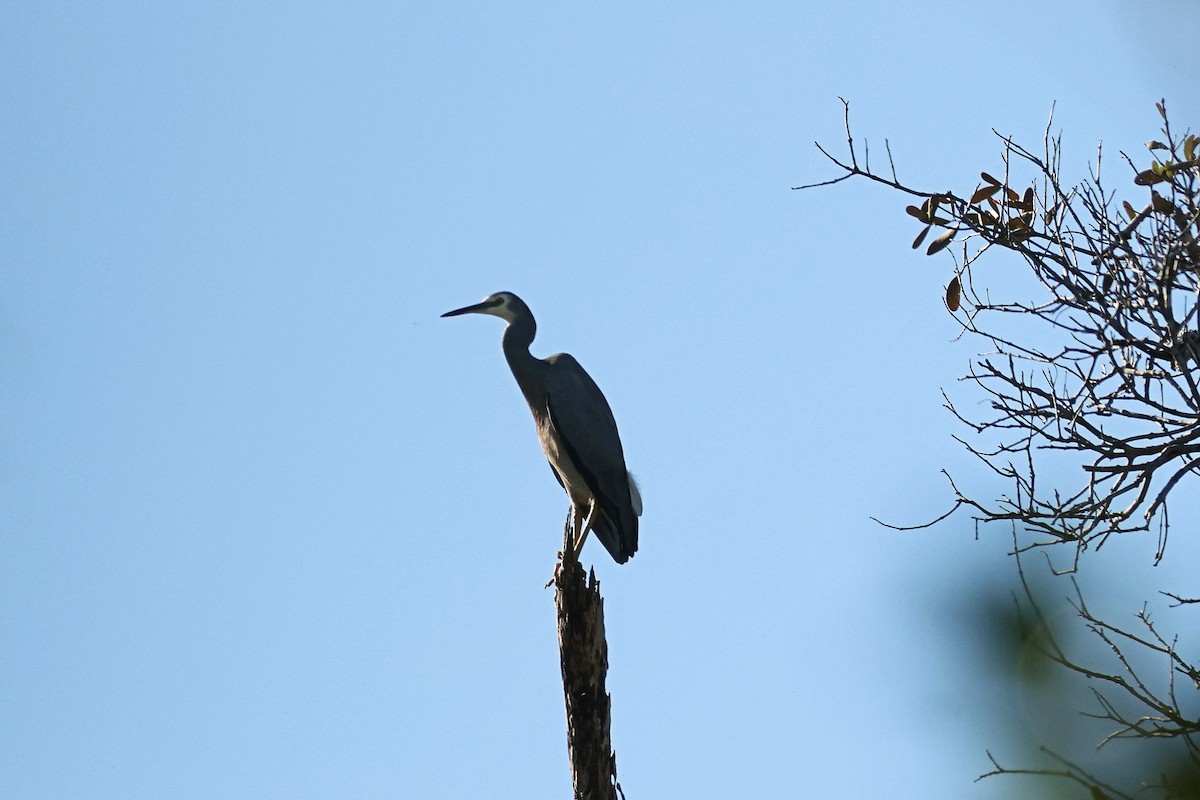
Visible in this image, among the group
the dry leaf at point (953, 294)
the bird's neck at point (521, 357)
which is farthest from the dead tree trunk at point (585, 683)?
the bird's neck at point (521, 357)

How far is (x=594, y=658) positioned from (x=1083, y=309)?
7.82 ft

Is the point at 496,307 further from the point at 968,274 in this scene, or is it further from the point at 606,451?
the point at 968,274

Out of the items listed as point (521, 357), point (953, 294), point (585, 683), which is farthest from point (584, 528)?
point (953, 294)

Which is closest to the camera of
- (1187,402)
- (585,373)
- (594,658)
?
(1187,402)

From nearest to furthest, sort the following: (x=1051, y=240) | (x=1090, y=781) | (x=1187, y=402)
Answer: (x=1090, y=781) → (x=1187, y=402) → (x=1051, y=240)

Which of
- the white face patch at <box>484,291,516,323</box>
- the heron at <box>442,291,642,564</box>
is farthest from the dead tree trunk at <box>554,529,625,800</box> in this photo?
the white face patch at <box>484,291,516,323</box>

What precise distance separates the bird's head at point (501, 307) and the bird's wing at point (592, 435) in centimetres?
38

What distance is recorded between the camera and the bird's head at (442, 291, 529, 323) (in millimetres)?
9867

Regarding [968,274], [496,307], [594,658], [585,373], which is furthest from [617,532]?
[968,274]

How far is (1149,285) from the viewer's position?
4.64 metres

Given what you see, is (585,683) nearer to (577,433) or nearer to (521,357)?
(577,433)

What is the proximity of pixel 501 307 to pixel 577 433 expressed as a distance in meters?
1.12

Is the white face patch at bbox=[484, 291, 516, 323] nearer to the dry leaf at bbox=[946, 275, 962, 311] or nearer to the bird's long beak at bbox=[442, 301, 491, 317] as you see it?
the bird's long beak at bbox=[442, 301, 491, 317]

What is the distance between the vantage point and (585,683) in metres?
6.07
